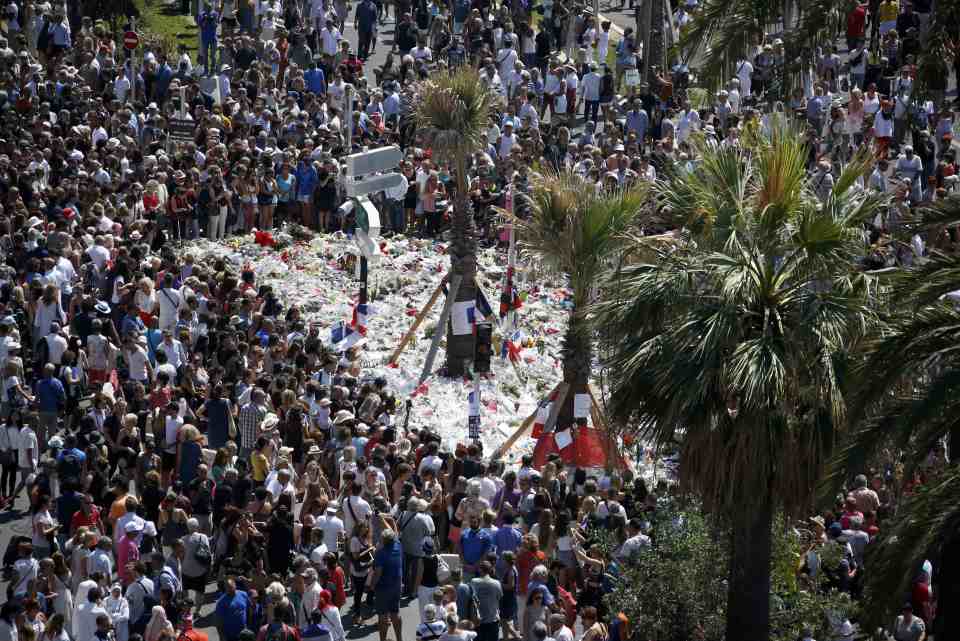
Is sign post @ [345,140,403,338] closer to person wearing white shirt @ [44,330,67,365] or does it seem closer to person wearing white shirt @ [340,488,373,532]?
person wearing white shirt @ [44,330,67,365]

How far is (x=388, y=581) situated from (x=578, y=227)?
6602 millimetres

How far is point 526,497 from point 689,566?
2875 millimetres

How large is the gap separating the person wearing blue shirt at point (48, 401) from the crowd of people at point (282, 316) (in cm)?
3

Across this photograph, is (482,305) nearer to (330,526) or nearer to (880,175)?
(330,526)

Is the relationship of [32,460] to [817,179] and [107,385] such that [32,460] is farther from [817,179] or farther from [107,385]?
[817,179]

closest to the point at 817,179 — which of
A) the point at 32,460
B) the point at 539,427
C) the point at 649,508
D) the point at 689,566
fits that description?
the point at 539,427

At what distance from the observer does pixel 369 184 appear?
82.0 feet

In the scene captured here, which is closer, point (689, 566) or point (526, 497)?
point (689, 566)

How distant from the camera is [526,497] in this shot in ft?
64.2

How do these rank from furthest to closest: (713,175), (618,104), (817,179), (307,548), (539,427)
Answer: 1. (618,104)
2. (817,179)
3. (539,427)
4. (307,548)
5. (713,175)

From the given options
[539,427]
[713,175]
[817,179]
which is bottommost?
[539,427]

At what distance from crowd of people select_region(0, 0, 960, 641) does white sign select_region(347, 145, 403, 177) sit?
1080 mm

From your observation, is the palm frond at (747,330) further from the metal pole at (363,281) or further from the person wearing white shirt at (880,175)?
the person wearing white shirt at (880,175)

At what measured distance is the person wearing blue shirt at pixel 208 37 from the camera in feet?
122
